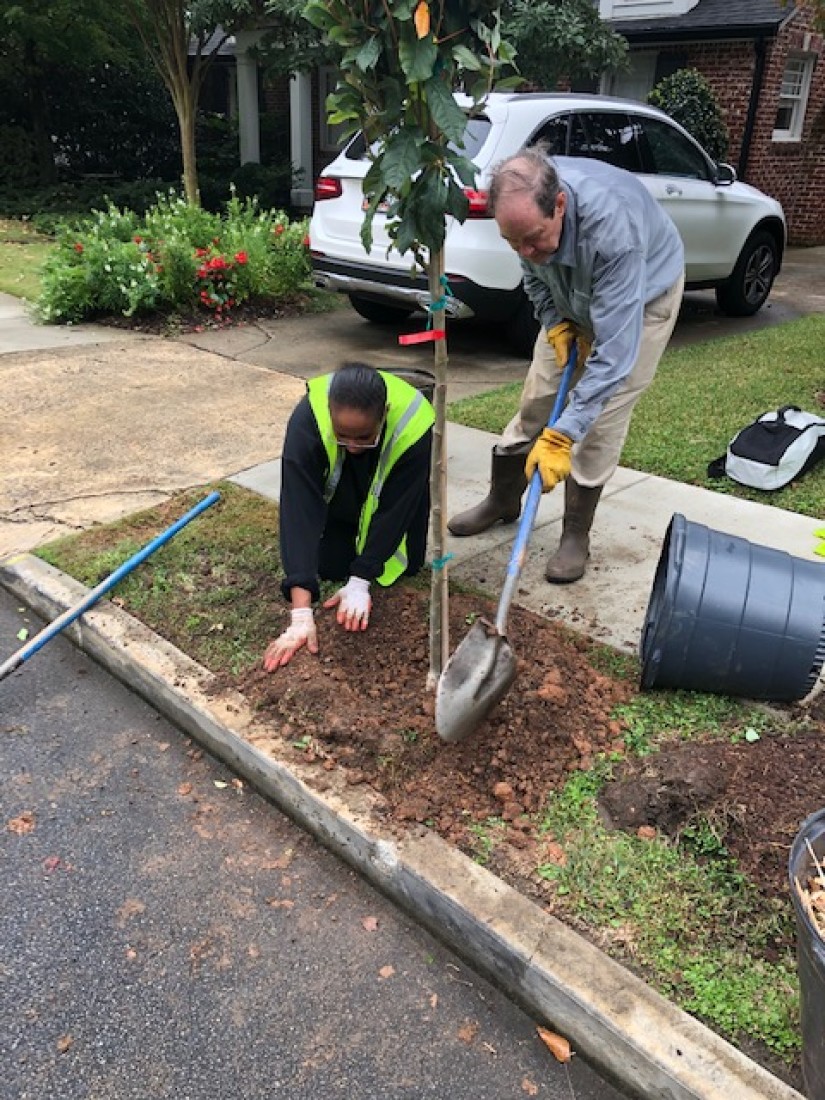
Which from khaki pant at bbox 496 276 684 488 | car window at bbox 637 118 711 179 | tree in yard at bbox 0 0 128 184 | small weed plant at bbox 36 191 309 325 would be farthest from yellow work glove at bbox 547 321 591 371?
tree in yard at bbox 0 0 128 184

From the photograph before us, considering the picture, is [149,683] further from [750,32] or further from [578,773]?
[750,32]

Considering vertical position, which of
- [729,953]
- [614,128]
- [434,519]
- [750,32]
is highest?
[750,32]

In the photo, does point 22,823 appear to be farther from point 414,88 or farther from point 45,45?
point 45,45

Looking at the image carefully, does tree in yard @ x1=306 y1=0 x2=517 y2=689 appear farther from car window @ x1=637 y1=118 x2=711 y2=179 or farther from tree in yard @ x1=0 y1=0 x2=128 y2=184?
tree in yard @ x1=0 y1=0 x2=128 y2=184

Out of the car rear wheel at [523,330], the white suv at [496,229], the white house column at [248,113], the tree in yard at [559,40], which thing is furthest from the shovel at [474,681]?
the white house column at [248,113]

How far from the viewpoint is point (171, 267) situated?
775 centimetres

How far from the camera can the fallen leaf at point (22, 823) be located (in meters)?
2.60

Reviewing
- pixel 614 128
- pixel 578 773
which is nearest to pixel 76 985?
pixel 578 773

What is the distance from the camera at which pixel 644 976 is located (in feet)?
6.64

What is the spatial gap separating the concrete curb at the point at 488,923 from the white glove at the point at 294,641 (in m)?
0.19

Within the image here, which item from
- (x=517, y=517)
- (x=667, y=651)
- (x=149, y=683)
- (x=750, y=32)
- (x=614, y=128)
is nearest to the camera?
(x=667, y=651)

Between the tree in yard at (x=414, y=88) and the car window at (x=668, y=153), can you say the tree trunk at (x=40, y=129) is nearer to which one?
the car window at (x=668, y=153)

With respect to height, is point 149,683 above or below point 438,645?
below

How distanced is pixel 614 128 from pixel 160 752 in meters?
6.04
